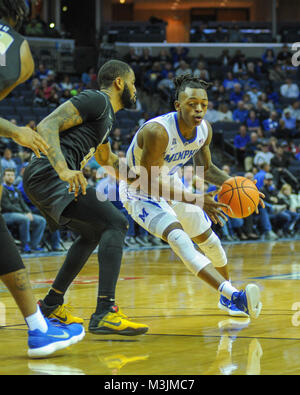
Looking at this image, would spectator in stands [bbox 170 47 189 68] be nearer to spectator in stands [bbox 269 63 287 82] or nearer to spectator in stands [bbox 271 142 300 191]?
spectator in stands [bbox 269 63 287 82]

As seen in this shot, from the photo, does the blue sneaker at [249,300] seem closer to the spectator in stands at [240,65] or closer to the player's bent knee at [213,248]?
the player's bent knee at [213,248]

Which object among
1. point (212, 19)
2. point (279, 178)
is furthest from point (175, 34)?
point (279, 178)

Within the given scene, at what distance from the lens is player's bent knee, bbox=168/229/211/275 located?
4480 mm

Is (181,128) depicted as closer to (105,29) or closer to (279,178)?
(279,178)

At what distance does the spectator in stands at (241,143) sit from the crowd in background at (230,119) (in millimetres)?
24

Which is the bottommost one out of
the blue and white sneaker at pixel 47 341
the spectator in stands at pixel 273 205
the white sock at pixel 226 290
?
the spectator in stands at pixel 273 205

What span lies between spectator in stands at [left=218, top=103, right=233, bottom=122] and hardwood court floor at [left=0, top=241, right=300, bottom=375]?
10.2 meters

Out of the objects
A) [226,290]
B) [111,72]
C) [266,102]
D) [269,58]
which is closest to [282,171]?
[266,102]

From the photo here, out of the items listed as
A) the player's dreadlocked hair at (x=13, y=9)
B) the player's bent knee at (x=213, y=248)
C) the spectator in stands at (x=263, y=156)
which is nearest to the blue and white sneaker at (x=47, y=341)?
the player's dreadlocked hair at (x=13, y=9)

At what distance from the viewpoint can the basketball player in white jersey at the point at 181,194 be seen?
14.8 feet

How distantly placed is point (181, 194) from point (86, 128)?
0.86 meters

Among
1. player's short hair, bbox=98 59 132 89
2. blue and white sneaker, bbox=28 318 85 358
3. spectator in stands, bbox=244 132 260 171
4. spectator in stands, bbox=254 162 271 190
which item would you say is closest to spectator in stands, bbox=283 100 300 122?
spectator in stands, bbox=244 132 260 171

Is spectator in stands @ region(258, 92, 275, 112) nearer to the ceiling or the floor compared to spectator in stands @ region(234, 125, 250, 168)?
nearer to the ceiling

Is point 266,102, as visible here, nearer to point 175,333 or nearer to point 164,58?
point 164,58
